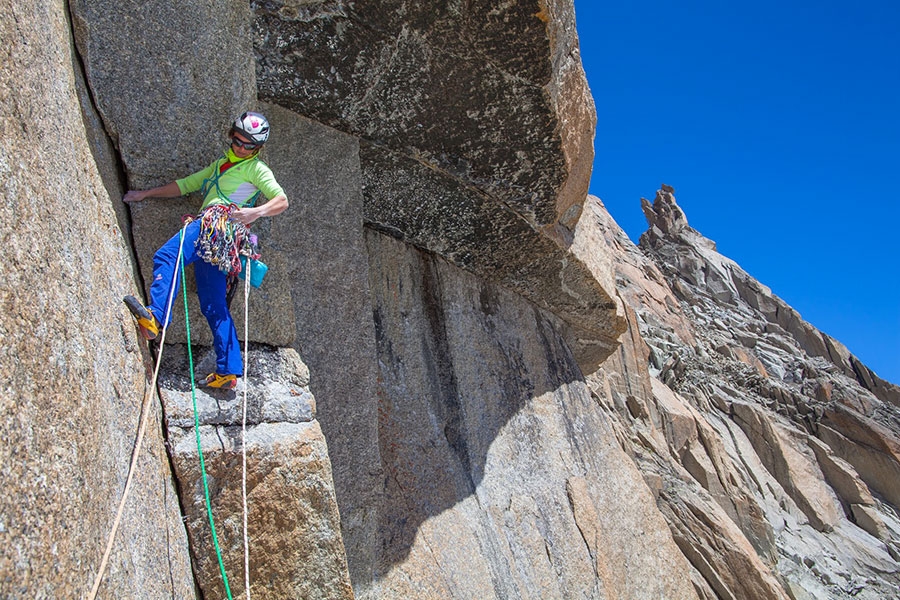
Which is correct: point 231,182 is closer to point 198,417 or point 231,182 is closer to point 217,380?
point 217,380

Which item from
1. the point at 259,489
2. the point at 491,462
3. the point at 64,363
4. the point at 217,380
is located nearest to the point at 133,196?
the point at 217,380

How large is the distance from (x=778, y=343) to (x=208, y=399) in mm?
35725

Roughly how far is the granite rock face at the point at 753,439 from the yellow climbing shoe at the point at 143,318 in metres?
6.13

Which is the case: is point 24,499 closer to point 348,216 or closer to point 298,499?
point 298,499

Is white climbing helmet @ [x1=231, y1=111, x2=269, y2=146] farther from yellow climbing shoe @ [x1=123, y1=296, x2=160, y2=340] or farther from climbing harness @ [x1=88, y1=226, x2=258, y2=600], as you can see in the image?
yellow climbing shoe @ [x1=123, y1=296, x2=160, y2=340]

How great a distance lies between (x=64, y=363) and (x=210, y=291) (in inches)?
67.1

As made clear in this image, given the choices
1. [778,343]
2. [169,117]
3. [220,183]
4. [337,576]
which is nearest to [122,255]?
[220,183]

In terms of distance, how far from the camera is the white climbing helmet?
4.94m

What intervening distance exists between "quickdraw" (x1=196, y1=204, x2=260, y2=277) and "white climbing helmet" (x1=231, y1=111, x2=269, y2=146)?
53cm

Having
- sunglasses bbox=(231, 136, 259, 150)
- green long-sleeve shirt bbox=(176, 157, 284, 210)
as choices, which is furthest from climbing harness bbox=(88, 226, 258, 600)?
sunglasses bbox=(231, 136, 259, 150)

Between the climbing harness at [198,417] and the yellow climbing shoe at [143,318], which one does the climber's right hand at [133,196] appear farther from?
the yellow climbing shoe at [143,318]

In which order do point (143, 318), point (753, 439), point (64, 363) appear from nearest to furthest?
1. point (64, 363)
2. point (143, 318)
3. point (753, 439)

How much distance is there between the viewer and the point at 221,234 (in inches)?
186

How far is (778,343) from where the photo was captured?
35.0 m
